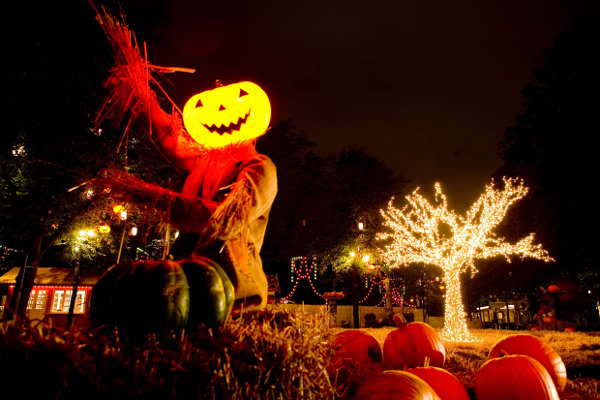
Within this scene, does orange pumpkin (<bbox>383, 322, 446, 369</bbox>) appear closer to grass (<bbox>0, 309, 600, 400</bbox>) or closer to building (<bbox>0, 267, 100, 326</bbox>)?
grass (<bbox>0, 309, 600, 400</bbox>)

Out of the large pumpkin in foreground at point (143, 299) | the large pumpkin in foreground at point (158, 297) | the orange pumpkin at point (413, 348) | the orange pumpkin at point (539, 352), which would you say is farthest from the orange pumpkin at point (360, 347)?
the large pumpkin in foreground at point (143, 299)

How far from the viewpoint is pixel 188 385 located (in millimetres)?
1697

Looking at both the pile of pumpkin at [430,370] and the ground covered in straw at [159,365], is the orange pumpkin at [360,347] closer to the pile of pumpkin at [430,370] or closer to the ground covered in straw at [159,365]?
the pile of pumpkin at [430,370]

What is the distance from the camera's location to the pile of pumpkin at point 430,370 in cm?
255

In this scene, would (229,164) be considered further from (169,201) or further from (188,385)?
(188,385)

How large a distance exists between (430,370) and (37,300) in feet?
75.7

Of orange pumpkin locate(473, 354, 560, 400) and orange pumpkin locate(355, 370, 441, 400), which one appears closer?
orange pumpkin locate(355, 370, 441, 400)

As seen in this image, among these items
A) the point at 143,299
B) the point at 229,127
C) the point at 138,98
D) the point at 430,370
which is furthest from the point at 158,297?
the point at 430,370

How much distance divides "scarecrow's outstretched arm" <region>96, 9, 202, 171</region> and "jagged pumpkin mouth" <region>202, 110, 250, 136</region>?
24 centimetres

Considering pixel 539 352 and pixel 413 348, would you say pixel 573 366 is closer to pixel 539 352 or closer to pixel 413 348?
pixel 539 352

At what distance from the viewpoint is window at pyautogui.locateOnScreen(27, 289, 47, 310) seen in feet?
66.4

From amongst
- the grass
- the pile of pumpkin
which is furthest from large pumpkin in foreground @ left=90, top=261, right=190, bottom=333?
the pile of pumpkin

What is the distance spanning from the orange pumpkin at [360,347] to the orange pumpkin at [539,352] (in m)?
1.24

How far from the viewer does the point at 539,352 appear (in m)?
4.18
